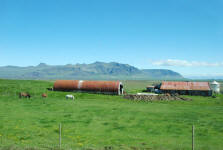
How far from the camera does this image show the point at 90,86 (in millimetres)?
57469

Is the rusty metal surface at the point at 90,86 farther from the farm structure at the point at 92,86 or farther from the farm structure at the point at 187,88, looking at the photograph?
the farm structure at the point at 187,88

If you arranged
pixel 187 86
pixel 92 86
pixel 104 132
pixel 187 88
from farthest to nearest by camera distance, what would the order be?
pixel 187 86, pixel 187 88, pixel 92 86, pixel 104 132

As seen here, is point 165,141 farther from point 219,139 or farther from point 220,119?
point 220,119

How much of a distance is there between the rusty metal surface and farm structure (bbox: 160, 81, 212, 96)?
1689cm

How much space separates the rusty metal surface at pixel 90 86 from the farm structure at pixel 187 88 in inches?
665

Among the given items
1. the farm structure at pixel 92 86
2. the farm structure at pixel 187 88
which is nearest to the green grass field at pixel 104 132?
the farm structure at pixel 92 86

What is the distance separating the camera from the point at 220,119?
26.3 metres

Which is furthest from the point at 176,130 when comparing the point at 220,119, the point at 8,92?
the point at 8,92

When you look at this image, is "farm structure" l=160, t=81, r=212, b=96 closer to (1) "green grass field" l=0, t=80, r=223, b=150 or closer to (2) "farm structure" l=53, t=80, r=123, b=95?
(2) "farm structure" l=53, t=80, r=123, b=95

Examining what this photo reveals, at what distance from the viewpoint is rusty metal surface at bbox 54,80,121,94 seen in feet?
184

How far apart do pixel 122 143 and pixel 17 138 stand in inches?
322

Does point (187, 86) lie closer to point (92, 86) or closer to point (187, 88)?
point (187, 88)

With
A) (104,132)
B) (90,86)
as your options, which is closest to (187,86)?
(90,86)

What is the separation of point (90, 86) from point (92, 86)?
1.77ft
